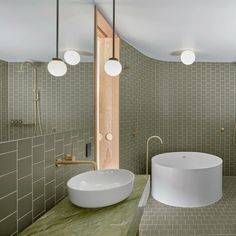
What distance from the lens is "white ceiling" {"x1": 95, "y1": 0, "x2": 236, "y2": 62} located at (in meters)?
2.28

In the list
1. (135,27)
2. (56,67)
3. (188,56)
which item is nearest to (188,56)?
(188,56)

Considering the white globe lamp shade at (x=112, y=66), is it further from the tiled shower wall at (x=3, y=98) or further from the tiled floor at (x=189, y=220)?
the tiled floor at (x=189, y=220)

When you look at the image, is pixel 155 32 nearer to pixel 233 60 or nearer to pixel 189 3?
pixel 189 3

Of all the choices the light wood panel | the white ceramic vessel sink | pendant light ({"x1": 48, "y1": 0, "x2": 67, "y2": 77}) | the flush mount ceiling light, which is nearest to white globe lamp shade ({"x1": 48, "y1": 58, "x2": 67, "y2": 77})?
pendant light ({"x1": 48, "y1": 0, "x2": 67, "y2": 77})

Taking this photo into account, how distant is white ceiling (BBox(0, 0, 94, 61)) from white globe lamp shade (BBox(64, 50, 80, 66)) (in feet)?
0.14

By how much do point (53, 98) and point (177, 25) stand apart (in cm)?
202

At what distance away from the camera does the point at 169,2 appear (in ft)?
7.30

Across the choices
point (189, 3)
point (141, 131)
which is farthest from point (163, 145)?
point (189, 3)

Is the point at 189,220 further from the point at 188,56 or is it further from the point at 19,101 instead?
the point at 19,101

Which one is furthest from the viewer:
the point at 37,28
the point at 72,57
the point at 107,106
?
the point at 107,106

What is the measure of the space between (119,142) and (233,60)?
3033 mm

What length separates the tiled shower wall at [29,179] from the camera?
41.4 inches

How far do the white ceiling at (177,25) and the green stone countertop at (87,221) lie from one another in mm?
1950

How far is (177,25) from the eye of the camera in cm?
280
